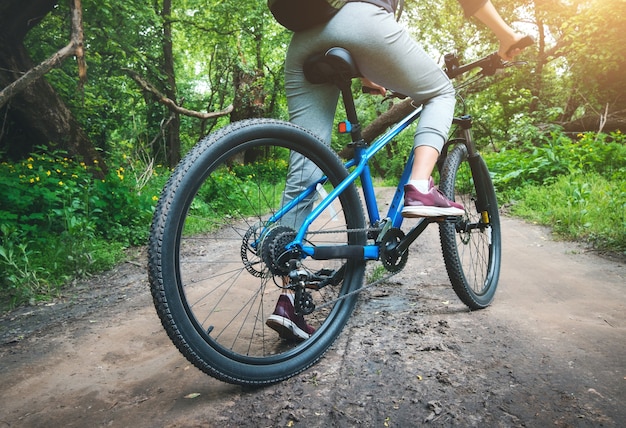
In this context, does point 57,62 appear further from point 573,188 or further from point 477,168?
point 573,188

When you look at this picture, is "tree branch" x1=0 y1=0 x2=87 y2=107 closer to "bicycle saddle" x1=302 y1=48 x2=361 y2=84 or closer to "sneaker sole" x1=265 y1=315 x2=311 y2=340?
"bicycle saddle" x1=302 y1=48 x2=361 y2=84

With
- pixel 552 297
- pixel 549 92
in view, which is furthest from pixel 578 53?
pixel 552 297

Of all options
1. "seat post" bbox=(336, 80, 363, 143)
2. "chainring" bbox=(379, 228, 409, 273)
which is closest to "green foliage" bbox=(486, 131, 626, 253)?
"chainring" bbox=(379, 228, 409, 273)

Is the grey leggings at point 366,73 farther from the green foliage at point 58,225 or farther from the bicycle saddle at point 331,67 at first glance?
the green foliage at point 58,225

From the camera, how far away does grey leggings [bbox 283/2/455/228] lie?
1.60 metres

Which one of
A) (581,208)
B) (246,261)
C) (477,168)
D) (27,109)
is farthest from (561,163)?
(27,109)

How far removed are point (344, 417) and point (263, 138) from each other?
975mm

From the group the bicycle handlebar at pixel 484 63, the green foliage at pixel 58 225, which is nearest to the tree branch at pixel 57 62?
the green foliage at pixel 58 225

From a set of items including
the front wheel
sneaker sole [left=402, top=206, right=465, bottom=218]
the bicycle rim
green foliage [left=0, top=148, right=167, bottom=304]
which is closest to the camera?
the bicycle rim

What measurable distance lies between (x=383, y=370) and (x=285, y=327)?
448 mm

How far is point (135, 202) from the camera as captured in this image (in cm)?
473

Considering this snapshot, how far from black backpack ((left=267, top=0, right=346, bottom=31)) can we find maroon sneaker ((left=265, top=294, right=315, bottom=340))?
3.82ft

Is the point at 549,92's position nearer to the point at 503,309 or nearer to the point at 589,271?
the point at 589,271

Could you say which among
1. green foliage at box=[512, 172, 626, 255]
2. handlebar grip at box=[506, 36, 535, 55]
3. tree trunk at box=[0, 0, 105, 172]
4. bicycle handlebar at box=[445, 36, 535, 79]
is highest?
tree trunk at box=[0, 0, 105, 172]
